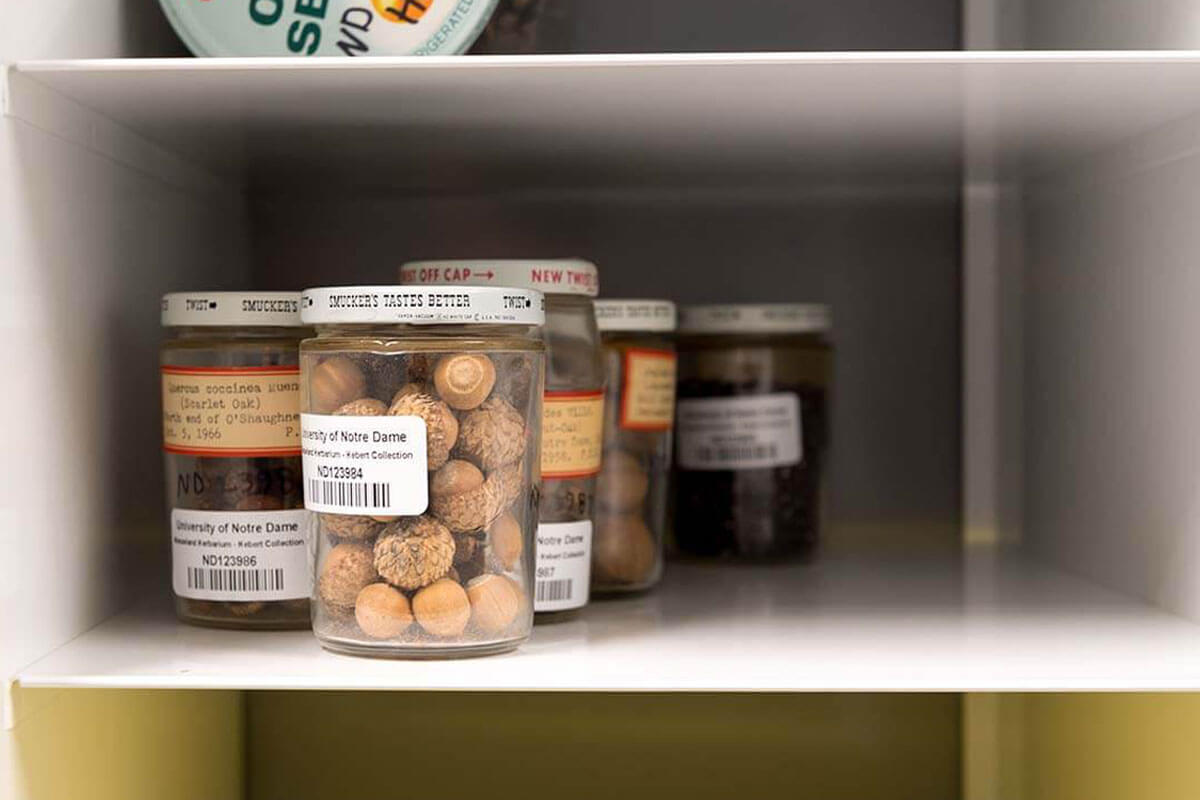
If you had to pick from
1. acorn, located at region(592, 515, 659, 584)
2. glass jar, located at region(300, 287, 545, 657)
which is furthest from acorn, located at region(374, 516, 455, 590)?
acorn, located at region(592, 515, 659, 584)

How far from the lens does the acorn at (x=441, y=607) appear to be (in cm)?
72

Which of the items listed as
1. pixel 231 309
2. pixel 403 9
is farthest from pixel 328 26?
pixel 231 309

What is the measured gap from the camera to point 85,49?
778 mm

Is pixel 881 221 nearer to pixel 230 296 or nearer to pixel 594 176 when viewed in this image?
pixel 594 176

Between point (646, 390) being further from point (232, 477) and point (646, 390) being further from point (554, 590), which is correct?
point (232, 477)

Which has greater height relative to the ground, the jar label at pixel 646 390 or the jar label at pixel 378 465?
the jar label at pixel 646 390

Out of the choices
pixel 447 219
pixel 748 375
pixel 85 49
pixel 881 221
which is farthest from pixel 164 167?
pixel 881 221

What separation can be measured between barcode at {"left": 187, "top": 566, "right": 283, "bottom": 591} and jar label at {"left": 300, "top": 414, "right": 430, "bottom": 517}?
106 millimetres

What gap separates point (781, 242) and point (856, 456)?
0.19 m

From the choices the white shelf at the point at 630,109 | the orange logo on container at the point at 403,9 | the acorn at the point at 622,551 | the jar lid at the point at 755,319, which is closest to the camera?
the white shelf at the point at 630,109

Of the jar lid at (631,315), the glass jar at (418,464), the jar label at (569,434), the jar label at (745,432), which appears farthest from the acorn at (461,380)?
the jar label at (745,432)

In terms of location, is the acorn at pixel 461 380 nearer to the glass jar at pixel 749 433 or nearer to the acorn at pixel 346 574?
the acorn at pixel 346 574

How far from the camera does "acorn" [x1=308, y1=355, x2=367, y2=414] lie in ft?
2.38

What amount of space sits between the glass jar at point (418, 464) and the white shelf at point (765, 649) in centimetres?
2
